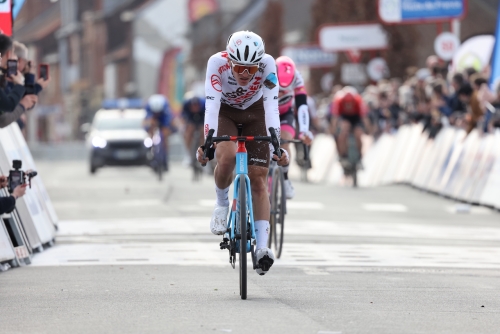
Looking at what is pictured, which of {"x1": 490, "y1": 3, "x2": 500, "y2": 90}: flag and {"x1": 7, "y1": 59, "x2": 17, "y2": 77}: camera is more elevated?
{"x1": 7, "y1": 59, "x2": 17, "y2": 77}: camera

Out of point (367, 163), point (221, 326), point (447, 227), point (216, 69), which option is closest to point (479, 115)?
point (447, 227)

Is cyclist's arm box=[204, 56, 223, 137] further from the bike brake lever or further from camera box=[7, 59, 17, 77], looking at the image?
camera box=[7, 59, 17, 77]

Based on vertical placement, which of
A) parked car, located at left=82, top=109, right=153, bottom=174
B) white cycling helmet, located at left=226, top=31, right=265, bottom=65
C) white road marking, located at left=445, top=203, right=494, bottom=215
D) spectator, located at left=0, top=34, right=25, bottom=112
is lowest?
parked car, located at left=82, top=109, right=153, bottom=174

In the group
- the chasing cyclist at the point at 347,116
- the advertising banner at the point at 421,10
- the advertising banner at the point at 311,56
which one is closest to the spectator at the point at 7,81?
the chasing cyclist at the point at 347,116

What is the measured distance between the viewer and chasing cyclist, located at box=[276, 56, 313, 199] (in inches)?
511

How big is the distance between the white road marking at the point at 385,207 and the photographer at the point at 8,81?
8025 millimetres

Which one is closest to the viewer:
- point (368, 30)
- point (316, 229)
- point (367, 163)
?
point (316, 229)

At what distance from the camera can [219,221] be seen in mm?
9852

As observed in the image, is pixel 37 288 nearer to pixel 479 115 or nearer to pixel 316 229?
pixel 316 229

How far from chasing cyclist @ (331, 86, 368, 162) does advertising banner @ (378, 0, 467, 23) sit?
17.6 feet

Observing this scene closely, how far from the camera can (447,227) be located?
1634cm

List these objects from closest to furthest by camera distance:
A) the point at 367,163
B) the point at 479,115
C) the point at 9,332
A: the point at 9,332 → the point at 479,115 → the point at 367,163

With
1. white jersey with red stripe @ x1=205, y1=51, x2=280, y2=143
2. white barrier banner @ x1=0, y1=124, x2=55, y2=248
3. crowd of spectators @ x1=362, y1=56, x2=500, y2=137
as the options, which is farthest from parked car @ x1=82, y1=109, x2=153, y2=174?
white jersey with red stripe @ x1=205, y1=51, x2=280, y2=143

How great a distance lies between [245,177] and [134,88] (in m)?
81.8
